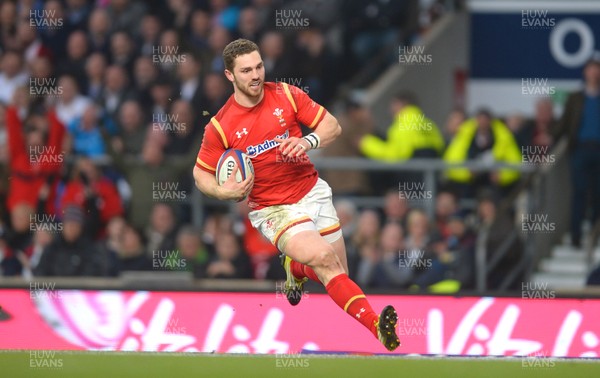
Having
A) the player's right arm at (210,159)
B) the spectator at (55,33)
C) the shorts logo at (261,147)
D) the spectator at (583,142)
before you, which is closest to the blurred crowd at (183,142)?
the spectator at (55,33)

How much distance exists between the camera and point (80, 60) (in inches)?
658

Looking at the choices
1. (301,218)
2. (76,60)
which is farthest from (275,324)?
(76,60)

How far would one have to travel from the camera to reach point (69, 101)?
1593cm

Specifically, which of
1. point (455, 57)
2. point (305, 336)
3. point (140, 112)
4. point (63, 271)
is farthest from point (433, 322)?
point (455, 57)

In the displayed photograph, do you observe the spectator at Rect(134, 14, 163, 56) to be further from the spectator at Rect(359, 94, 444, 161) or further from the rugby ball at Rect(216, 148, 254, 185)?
the rugby ball at Rect(216, 148, 254, 185)

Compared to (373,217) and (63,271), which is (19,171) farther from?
(373,217)

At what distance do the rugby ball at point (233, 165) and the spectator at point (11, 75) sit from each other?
26.1 feet

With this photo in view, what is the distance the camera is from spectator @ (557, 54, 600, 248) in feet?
47.8

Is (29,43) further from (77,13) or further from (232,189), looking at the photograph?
(232,189)

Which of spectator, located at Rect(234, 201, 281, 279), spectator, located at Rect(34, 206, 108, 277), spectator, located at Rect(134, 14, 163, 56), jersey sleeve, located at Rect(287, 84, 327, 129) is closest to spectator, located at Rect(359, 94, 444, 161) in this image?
spectator, located at Rect(234, 201, 281, 279)

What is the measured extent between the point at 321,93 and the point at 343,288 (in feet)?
22.9

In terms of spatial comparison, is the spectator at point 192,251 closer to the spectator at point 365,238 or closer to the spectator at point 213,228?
the spectator at point 213,228

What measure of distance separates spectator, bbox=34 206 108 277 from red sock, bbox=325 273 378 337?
5.23 m

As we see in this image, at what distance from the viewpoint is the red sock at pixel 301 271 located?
9.99m
